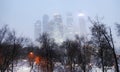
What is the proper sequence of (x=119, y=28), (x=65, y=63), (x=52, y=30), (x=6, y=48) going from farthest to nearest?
(x=52, y=30), (x=65, y=63), (x=6, y=48), (x=119, y=28)

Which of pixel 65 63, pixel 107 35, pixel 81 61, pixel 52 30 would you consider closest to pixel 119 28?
pixel 107 35

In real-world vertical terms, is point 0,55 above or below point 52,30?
below

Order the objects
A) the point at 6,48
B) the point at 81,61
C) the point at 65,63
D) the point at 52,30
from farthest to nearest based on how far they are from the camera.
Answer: the point at 52,30
the point at 65,63
the point at 81,61
the point at 6,48

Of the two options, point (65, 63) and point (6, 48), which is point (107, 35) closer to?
point (6, 48)

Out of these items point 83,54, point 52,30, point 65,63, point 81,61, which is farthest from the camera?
point 52,30

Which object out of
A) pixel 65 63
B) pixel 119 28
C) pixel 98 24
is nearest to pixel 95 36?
pixel 98 24

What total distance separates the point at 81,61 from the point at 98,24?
11125 millimetres

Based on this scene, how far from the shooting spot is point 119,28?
28922 millimetres

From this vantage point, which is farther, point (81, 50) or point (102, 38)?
point (81, 50)

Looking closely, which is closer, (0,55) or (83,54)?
(0,55)

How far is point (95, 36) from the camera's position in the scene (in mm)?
32375

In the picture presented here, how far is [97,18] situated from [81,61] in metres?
11.1

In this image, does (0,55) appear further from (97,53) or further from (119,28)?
(119,28)

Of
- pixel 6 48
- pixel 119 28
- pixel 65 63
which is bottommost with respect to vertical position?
pixel 65 63
